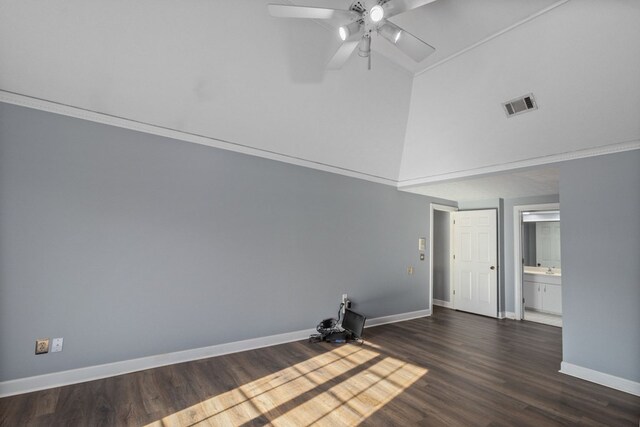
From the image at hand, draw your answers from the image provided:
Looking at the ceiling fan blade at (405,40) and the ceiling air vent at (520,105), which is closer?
the ceiling fan blade at (405,40)

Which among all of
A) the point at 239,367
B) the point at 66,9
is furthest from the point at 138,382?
the point at 66,9

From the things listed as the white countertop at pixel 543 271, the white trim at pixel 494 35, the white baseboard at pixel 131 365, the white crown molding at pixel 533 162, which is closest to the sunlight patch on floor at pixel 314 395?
the white baseboard at pixel 131 365

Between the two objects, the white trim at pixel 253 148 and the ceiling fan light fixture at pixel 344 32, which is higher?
the ceiling fan light fixture at pixel 344 32

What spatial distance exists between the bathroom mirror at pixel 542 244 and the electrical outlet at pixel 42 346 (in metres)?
7.89

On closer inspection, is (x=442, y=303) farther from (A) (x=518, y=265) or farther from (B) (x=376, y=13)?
(B) (x=376, y=13)

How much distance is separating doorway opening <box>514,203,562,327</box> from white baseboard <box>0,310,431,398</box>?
417 centimetres

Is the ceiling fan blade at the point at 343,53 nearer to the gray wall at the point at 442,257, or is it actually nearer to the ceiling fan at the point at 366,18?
the ceiling fan at the point at 366,18

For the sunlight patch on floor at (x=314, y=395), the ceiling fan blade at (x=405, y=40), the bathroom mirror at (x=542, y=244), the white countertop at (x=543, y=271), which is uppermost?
the ceiling fan blade at (x=405, y=40)

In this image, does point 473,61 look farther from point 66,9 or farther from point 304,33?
point 66,9

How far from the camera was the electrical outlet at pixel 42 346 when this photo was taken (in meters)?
2.58

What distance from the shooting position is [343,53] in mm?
2449

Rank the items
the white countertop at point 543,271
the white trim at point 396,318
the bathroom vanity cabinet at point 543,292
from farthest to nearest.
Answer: the white countertop at point 543,271 → the bathroom vanity cabinet at point 543,292 → the white trim at point 396,318

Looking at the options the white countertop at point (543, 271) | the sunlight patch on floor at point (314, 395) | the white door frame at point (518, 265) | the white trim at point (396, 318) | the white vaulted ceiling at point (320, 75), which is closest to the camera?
the sunlight patch on floor at point (314, 395)

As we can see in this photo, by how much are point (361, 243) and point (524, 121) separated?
268cm
